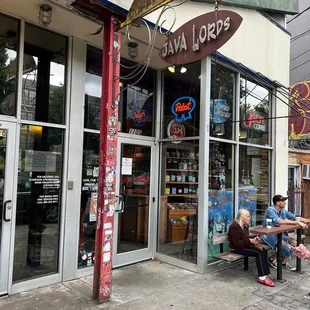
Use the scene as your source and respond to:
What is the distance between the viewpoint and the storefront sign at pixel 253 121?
6.08 metres

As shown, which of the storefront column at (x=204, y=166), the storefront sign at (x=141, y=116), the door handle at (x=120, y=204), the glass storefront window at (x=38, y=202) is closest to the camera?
the glass storefront window at (x=38, y=202)

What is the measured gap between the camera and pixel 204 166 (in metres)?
4.83

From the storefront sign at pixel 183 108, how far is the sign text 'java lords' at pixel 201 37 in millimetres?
1442

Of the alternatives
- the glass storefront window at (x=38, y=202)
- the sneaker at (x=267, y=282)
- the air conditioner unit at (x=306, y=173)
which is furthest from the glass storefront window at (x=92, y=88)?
the air conditioner unit at (x=306, y=173)

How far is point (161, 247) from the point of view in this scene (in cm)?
545

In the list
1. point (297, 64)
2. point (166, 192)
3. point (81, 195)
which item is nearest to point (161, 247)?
point (166, 192)

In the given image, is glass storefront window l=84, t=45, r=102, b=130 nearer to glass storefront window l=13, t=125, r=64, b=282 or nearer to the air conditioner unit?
glass storefront window l=13, t=125, r=64, b=282

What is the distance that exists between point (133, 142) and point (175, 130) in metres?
0.80

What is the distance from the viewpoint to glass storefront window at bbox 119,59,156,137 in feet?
17.1

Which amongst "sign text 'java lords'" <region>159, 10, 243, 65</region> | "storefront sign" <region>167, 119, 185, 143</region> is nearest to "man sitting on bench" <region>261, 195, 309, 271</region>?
"storefront sign" <region>167, 119, 185, 143</region>

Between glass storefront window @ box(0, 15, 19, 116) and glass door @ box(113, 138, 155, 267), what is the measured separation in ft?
5.88

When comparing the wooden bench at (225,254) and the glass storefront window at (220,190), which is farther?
the glass storefront window at (220,190)

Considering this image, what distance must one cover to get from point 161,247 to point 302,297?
2.36 m

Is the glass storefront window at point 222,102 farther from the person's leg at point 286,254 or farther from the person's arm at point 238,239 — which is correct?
the person's leg at point 286,254
